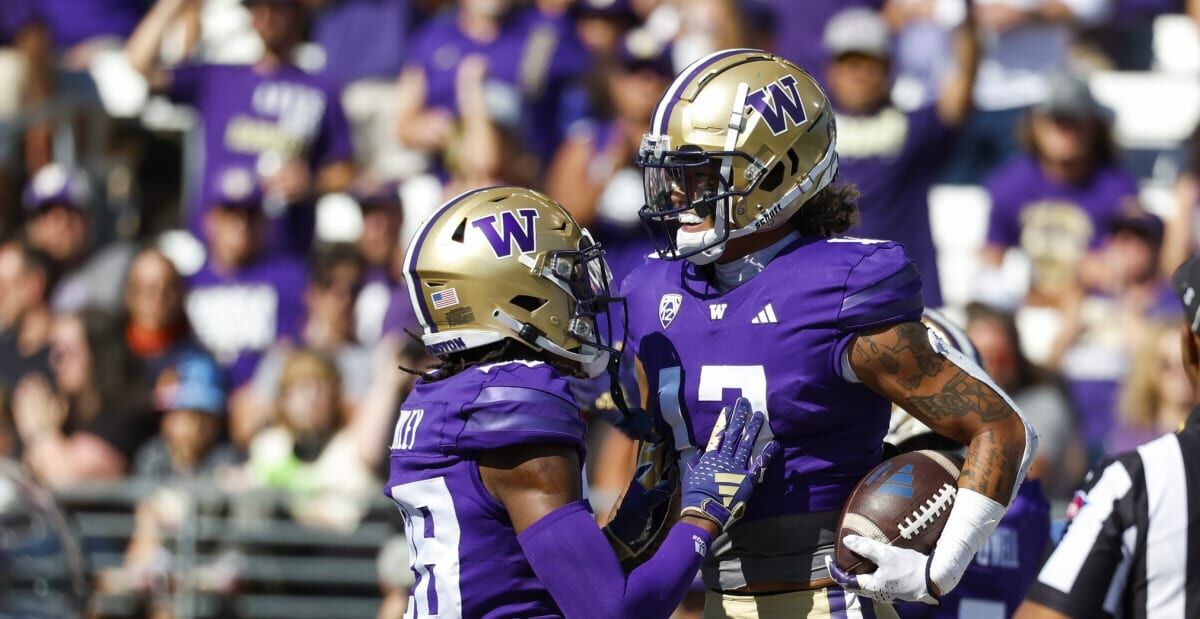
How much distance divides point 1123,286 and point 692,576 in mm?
5244

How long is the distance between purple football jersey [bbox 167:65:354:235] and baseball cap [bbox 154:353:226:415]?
1417mm

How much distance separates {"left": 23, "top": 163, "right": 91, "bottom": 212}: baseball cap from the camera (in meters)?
10.1

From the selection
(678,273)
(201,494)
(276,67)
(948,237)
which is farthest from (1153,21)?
(678,273)

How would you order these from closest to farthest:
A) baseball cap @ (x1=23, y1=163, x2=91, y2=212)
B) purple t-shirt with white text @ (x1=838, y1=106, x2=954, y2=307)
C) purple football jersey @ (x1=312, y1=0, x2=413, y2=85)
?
purple t-shirt with white text @ (x1=838, y1=106, x2=954, y2=307) < baseball cap @ (x1=23, y1=163, x2=91, y2=212) < purple football jersey @ (x1=312, y1=0, x2=413, y2=85)

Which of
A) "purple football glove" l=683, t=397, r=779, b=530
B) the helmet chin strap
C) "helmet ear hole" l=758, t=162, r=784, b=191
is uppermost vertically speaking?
"helmet ear hole" l=758, t=162, r=784, b=191

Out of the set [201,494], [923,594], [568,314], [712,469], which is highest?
[568,314]

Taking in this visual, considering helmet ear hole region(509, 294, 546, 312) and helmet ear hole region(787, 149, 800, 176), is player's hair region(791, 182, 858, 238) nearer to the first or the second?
helmet ear hole region(787, 149, 800, 176)

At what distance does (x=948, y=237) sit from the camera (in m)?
9.61

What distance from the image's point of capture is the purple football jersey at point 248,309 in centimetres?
941

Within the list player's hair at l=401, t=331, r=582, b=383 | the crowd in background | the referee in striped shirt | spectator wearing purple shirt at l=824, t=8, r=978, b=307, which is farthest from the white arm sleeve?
spectator wearing purple shirt at l=824, t=8, r=978, b=307

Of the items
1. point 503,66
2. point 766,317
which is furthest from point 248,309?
point 766,317

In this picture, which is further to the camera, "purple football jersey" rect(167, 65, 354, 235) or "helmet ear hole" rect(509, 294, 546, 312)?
"purple football jersey" rect(167, 65, 354, 235)

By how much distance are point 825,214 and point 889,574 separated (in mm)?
932

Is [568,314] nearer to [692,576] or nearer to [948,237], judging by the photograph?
[692,576]
